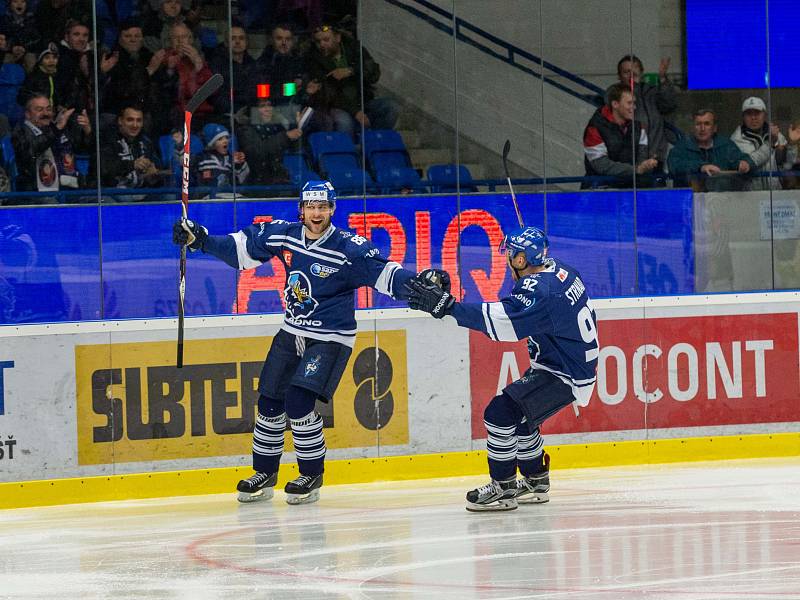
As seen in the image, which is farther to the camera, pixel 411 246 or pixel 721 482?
pixel 411 246

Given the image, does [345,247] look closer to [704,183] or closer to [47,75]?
[47,75]

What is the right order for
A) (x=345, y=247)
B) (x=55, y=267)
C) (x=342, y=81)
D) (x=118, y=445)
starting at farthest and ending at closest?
(x=342, y=81) < (x=55, y=267) < (x=118, y=445) < (x=345, y=247)

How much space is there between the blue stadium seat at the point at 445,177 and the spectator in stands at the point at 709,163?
131 cm

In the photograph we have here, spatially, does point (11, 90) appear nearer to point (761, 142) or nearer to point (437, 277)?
point (437, 277)

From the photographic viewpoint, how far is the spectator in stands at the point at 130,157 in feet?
25.9

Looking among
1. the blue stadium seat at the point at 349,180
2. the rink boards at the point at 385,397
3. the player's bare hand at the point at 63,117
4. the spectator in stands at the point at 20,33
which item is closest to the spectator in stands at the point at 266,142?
the blue stadium seat at the point at 349,180

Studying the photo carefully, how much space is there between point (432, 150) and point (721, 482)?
2.85m

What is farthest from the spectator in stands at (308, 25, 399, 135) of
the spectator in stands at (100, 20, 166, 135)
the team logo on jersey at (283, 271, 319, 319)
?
the team logo on jersey at (283, 271, 319, 319)

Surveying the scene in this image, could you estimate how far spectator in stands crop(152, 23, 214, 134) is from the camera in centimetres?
815

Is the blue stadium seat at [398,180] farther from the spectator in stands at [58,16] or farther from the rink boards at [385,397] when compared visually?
the spectator in stands at [58,16]

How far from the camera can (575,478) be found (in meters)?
6.89

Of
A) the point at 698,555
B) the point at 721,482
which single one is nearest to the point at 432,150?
the point at 721,482

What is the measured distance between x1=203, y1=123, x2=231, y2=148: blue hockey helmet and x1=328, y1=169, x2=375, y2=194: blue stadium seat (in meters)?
0.65

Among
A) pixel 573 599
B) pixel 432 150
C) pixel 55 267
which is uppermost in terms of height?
→ pixel 432 150
